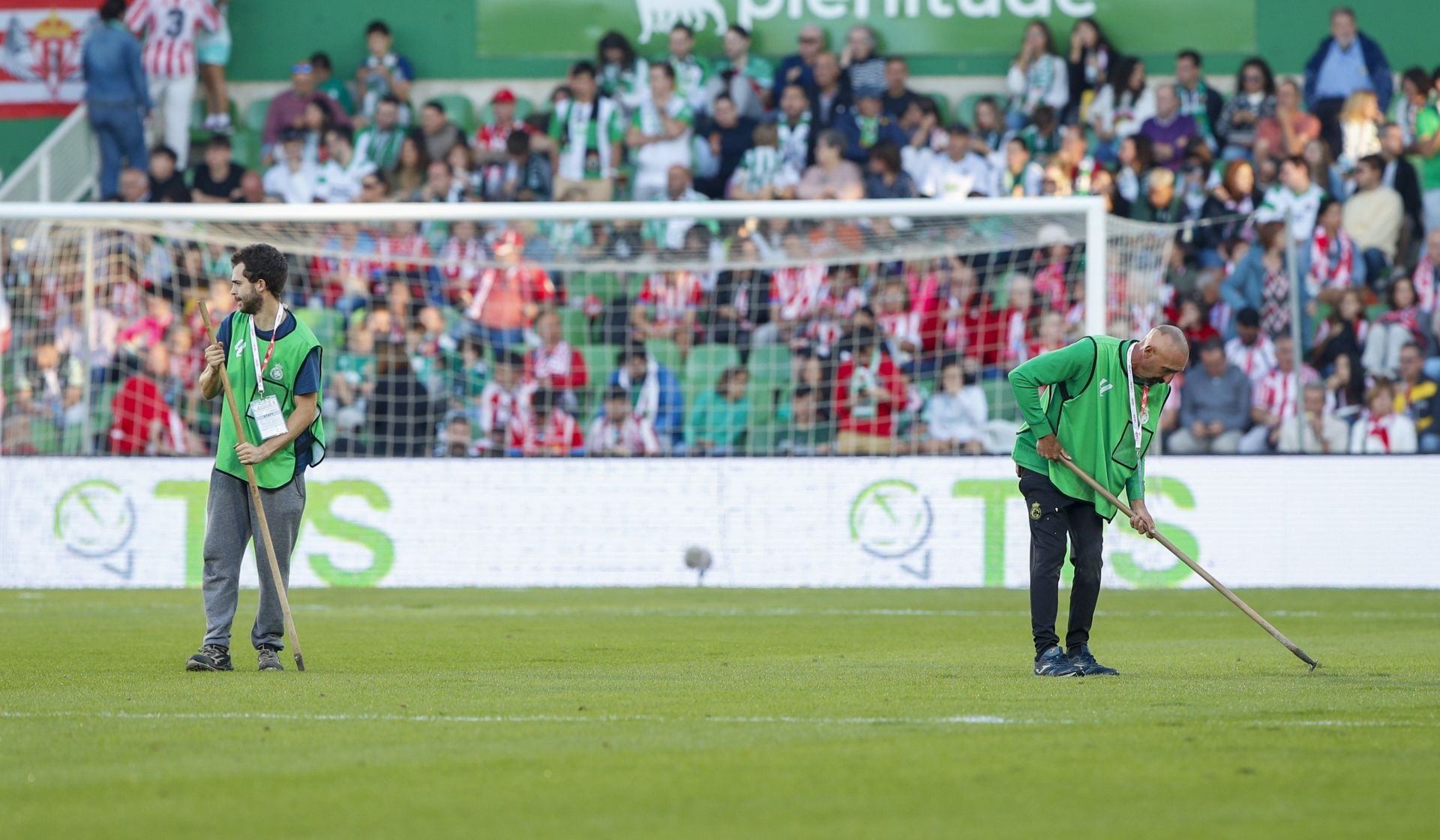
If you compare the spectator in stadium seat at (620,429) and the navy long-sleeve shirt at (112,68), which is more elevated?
the navy long-sleeve shirt at (112,68)

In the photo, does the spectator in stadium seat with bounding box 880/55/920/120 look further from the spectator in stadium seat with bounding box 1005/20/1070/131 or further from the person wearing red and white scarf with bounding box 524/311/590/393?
the person wearing red and white scarf with bounding box 524/311/590/393

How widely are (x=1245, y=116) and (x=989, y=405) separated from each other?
5.28m

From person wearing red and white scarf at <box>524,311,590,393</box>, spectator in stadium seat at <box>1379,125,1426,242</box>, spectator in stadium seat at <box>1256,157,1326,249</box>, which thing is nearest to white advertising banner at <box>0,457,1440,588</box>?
person wearing red and white scarf at <box>524,311,590,393</box>

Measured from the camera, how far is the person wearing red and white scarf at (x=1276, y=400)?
2075 centimetres

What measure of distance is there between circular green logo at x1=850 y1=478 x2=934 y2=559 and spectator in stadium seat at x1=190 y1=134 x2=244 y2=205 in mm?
9783

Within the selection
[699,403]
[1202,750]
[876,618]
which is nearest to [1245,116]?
[699,403]

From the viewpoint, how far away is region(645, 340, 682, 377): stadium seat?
821 inches

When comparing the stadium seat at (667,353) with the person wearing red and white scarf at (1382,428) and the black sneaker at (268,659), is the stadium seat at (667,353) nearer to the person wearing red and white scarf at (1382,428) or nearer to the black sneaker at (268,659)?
the person wearing red and white scarf at (1382,428)

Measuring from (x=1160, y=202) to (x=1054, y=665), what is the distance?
13694 millimetres

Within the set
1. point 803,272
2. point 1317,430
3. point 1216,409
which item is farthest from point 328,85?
point 1317,430

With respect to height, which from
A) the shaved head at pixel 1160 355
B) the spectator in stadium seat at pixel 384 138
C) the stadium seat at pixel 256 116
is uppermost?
the stadium seat at pixel 256 116

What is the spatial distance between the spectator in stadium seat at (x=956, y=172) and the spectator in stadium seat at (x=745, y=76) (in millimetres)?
2274

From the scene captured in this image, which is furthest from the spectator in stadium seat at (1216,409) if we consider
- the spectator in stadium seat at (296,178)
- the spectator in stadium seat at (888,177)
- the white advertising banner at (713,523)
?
the spectator in stadium seat at (296,178)

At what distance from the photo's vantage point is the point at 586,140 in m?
24.2
